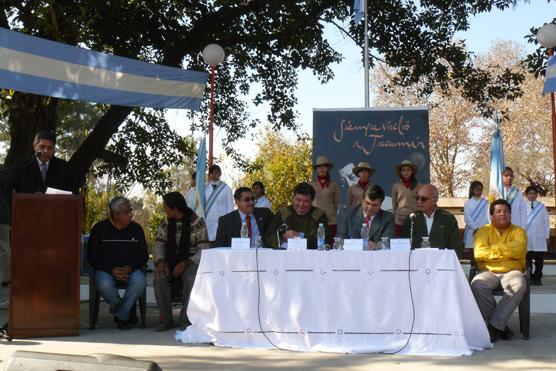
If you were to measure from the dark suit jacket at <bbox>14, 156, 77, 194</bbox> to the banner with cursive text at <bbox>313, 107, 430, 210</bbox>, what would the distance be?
5.38 m

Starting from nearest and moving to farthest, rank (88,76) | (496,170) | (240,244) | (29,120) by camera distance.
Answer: (240,244) → (88,76) → (496,170) → (29,120)

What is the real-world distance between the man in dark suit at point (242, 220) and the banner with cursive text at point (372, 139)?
454 centimetres

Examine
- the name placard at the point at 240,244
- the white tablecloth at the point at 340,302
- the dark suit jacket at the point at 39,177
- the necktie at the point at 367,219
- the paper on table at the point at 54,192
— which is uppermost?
the dark suit jacket at the point at 39,177

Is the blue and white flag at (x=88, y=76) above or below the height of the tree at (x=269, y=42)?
below

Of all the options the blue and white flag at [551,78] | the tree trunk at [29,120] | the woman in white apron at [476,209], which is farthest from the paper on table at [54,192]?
the woman in white apron at [476,209]

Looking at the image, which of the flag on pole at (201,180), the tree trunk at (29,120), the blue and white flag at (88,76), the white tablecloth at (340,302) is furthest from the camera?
the tree trunk at (29,120)

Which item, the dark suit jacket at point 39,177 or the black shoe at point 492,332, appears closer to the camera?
the black shoe at point 492,332

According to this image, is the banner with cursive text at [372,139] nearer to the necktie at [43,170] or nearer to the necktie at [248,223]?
the necktie at [248,223]

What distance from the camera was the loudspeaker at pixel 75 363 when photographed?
9.15ft

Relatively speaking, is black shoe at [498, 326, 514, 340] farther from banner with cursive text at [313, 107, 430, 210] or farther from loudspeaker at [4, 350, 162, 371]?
banner with cursive text at [313, 107, 430, 210]

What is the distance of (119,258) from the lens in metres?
7.30

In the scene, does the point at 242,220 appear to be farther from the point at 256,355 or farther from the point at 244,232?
the point at 256,355

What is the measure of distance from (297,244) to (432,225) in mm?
1334

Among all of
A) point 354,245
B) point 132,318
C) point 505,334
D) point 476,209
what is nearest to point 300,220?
point 354,245
